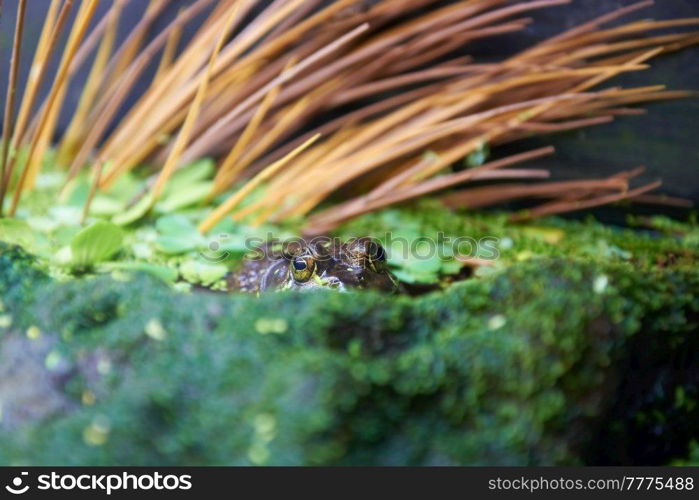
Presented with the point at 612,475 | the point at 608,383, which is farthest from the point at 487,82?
the point at 612,475

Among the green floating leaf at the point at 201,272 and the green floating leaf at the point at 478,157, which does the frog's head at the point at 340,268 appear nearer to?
the green floating leaf at the point at 201,272

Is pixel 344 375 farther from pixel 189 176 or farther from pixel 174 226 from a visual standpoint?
pixel 189 176

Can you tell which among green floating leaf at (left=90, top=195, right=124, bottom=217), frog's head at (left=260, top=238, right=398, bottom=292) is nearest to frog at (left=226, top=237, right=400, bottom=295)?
frog's head at (left=260, top=238, right=398, bottom=292)

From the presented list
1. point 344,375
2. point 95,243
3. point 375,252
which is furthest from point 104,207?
point 344,375

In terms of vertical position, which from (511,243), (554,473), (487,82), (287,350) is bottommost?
(511,243)

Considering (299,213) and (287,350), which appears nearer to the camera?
(287,350)

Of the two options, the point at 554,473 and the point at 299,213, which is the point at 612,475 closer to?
the point at 554,473

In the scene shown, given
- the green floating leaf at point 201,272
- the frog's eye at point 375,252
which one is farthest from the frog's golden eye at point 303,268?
the green floating leaf at point 201,272
